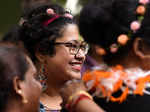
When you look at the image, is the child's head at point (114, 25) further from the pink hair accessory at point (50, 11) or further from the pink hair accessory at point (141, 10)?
the pink hair accessory at point (50, 11)

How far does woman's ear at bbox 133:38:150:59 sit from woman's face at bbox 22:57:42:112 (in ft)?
2.83

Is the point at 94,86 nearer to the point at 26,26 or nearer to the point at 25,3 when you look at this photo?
the point at 26,26

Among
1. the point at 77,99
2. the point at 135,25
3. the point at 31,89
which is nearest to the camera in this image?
the point at 31,89

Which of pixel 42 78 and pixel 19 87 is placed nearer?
pixel 19 87

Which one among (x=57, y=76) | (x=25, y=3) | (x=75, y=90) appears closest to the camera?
(x=75, y=90)

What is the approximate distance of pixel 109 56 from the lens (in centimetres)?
286

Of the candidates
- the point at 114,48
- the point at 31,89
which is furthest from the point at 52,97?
the point at 31,89

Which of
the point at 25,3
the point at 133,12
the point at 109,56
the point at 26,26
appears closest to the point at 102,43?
the point at 109,56

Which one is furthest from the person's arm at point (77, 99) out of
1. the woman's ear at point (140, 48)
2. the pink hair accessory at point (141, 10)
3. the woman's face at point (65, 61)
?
the pink hair accessory at point (141, 10)

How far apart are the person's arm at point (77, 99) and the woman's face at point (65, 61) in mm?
92

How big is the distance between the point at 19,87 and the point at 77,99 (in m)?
0.60

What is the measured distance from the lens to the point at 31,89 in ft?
7.08

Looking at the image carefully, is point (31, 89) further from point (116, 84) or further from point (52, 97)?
point (116, 84)

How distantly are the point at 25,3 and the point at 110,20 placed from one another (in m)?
2.44
